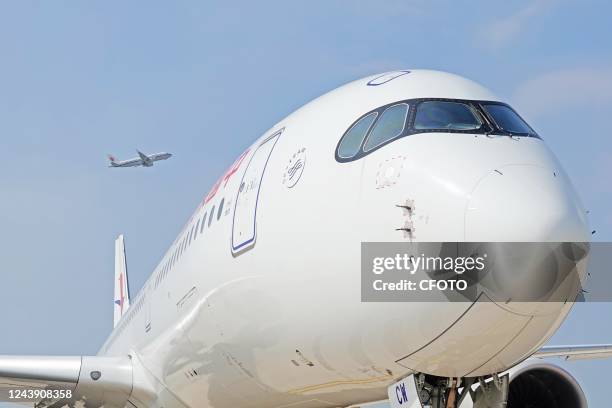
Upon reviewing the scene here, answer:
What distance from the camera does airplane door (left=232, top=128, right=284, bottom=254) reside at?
8.04m

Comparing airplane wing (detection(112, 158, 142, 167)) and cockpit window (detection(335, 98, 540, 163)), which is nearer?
cockpit window (detection(335, 98, 540, 163))

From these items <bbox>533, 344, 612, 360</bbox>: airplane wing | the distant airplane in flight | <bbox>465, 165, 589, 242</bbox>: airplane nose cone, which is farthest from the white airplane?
the distant airplane in flight

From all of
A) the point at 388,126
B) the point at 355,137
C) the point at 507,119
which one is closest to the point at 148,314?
the point at 355,137

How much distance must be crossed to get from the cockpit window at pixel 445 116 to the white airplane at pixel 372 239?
0.02 meters

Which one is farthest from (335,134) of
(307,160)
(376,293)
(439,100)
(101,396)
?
(101,396)

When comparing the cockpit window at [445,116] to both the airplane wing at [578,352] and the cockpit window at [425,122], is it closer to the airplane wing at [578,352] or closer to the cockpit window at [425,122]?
the cockpit window at [425,122]

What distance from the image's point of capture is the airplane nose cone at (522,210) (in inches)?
209

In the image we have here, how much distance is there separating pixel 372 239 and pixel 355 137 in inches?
43.3

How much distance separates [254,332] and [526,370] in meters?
3.57

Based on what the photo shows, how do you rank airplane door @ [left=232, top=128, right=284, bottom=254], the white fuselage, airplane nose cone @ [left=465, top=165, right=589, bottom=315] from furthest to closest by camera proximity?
1. airplane door @ [left=232, top=128, right=284, bottom=254]
2. the white fuselage
3. airplane nose cone @ [left=465, top=165, right=589, bottom=315]

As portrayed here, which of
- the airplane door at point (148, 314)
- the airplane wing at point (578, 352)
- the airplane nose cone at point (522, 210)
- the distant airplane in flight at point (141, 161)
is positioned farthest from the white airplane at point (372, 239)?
the distant airplane in flight at point (141, 161)

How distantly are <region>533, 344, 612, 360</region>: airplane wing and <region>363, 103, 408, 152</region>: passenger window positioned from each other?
6.52 metres

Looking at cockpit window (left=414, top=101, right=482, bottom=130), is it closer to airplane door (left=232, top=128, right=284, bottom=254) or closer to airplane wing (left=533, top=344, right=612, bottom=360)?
airplane door (left=232, top=128, right=284, bottom=254)

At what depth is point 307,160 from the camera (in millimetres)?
7316
